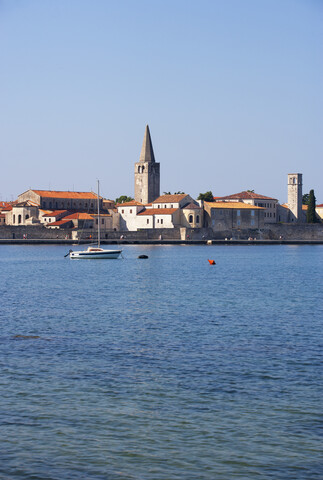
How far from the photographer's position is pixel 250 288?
43.3 meters

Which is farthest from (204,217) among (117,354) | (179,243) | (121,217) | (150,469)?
(150,469)

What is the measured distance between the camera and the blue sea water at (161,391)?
11508 millimetres

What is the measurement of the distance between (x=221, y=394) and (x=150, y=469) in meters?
4.37

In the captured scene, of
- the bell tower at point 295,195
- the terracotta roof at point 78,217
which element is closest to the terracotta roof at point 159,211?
the terracotta roof at point 78,217

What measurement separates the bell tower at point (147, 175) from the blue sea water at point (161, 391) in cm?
9963

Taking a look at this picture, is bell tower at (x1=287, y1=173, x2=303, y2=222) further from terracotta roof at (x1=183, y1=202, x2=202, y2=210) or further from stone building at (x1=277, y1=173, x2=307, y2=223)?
terracotta roof at (x1=183, y1=202, x2=202, y2=210)

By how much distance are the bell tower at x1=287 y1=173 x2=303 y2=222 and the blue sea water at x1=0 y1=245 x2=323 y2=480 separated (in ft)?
344

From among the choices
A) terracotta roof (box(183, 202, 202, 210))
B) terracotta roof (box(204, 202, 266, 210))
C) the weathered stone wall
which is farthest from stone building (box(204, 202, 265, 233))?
the weathered stone wall

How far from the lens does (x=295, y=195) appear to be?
13525 cm

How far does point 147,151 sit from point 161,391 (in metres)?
120

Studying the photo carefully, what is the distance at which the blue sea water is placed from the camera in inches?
453

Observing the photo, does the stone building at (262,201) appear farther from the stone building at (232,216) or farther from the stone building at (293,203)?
the stone building at (232,216)

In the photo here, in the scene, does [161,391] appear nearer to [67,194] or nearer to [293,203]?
[67,194]

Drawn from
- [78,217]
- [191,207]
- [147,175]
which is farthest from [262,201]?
[78,217]
